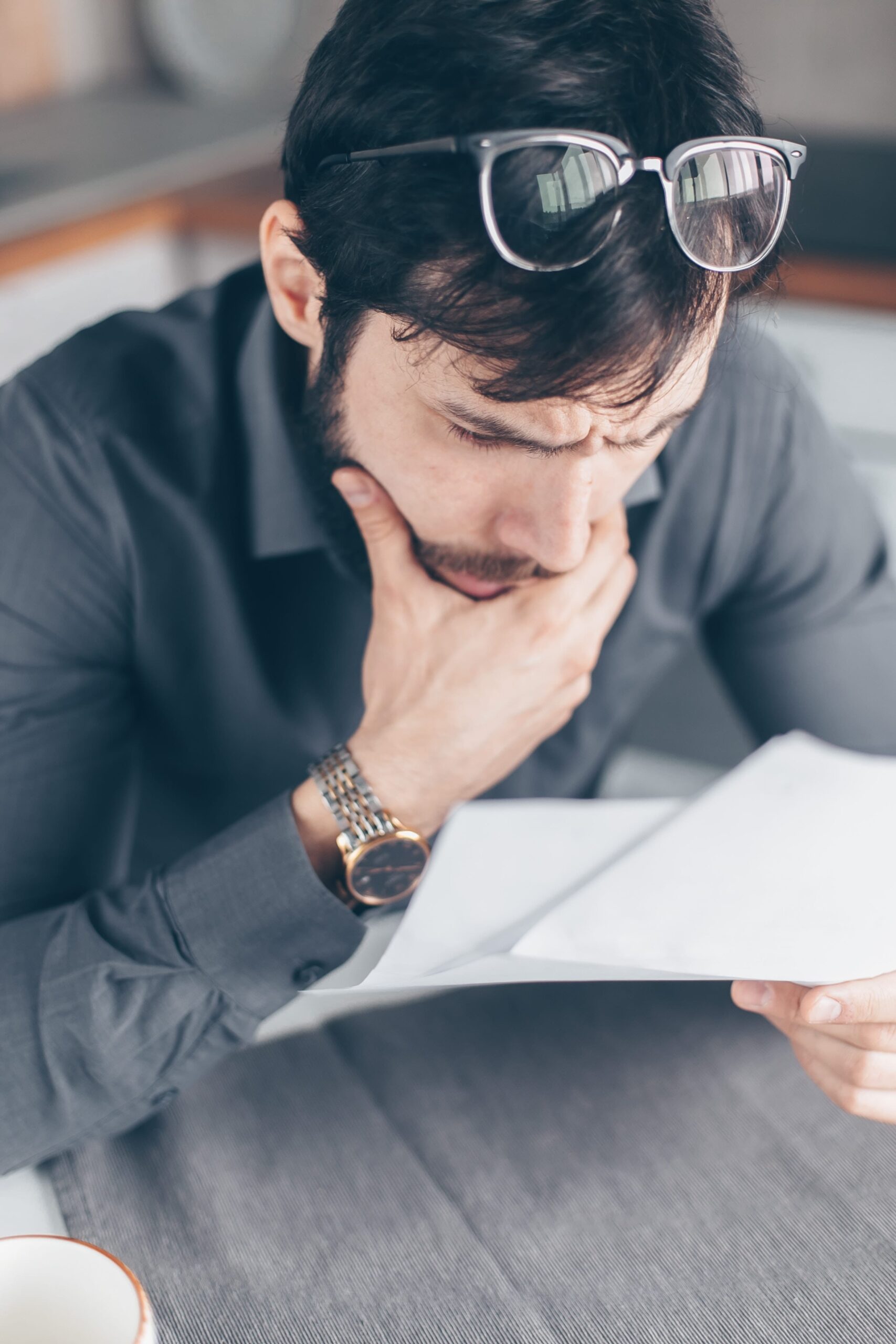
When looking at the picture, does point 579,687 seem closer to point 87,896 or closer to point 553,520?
point 553,520

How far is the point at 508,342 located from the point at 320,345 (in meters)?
0.19

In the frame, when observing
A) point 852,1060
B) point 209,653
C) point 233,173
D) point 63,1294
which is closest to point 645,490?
point 209,653

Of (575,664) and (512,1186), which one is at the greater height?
(575,664)

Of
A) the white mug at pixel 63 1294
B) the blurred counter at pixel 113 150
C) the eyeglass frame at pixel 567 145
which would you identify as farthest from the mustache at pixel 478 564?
the blurred counter at pixel 113 150

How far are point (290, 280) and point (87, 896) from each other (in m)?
0.39

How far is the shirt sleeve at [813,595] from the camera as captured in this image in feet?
3.17

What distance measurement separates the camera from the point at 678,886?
0.65 meters

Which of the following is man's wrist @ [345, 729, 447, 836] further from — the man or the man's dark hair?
the man's dark hair

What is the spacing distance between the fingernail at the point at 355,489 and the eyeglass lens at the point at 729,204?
0.25 metres

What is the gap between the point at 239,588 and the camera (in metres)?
0.85

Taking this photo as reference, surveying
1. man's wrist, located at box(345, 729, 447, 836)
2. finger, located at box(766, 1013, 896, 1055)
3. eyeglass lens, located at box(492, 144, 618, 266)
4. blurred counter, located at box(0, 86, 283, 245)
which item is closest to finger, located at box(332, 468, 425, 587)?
man's wrist, located at box(345, 729, 447, 836)

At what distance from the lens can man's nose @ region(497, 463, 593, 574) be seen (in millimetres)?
664

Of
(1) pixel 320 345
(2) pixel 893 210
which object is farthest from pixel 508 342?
(2) pixel 893 210

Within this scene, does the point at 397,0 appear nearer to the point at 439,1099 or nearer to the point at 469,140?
the point at 469,140
